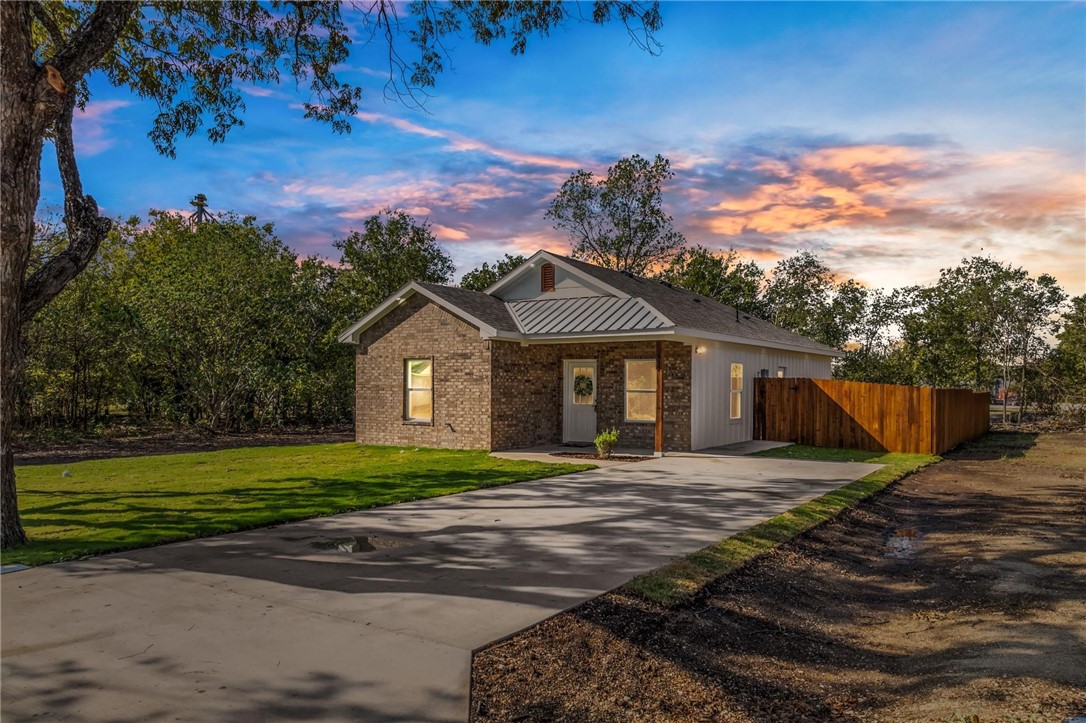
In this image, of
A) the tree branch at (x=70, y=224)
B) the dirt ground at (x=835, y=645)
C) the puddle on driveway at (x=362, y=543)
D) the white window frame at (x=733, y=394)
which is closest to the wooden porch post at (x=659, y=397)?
the white window frame at (x=733, y=394)

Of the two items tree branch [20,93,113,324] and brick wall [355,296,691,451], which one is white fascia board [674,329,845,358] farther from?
tree branch [20,93,113,324]

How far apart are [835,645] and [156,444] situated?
61.9ft

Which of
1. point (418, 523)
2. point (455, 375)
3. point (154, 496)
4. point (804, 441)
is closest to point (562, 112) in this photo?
point (455, 375)

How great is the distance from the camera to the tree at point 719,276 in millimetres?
38828

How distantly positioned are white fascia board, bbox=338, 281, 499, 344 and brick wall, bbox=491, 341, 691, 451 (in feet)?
1.85

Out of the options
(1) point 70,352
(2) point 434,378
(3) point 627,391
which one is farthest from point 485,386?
(1) point 70,352

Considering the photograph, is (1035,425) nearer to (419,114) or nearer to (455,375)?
(455,375)

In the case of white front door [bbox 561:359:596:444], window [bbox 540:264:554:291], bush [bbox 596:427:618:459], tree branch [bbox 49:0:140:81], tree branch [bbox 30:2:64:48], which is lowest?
bush [bbox 596:427:618:459]

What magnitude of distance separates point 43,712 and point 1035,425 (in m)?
37.4

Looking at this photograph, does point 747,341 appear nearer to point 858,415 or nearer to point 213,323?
point 858,415

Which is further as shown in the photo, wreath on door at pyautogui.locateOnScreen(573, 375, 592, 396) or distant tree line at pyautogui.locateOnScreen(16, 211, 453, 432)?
distant tree line at pyautogui.locateOnScreen(16, 211, 453, 432)

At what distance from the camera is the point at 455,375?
1783cm

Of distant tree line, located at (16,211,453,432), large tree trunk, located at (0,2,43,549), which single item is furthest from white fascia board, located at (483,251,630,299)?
large tree trunk, located at (0,2,43,549)

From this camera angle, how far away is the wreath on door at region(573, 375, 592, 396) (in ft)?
61.1
